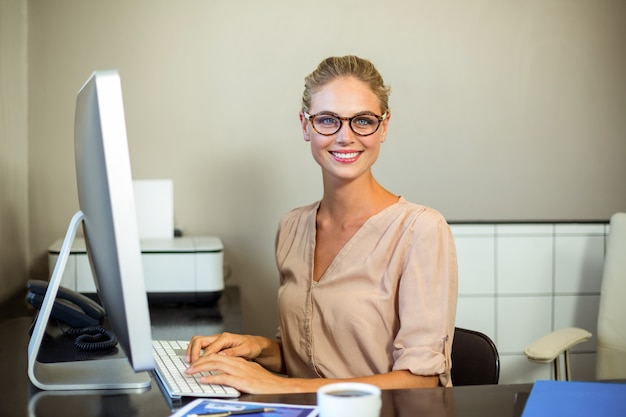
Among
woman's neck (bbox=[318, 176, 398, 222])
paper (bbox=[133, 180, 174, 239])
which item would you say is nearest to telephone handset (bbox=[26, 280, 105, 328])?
paper (bbox=[133, 180, 174, 239])

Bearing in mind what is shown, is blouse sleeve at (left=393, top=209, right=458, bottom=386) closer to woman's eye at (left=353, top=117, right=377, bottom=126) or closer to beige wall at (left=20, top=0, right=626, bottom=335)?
woman's eye at (left=353, top=117, right=377, bottom=126)

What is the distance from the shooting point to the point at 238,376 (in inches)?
52.6

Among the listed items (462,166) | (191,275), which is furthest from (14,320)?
(462,166)

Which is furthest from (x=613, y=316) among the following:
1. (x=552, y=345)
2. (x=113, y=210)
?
(x=113, y=210)

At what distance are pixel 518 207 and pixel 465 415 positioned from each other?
1918mm

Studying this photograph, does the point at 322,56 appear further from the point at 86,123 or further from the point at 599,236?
the point at 86,123

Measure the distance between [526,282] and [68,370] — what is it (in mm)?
1970

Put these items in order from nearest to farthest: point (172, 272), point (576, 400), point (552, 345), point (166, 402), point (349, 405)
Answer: point (349, 405) < point (576, 400) < point (166, 402) < point (552, 345) < point (172, 272)

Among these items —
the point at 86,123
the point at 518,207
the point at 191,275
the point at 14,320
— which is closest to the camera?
the point at 86,123

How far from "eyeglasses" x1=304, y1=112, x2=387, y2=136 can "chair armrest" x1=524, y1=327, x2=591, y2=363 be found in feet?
3.04

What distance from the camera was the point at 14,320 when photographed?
2105 millimetres

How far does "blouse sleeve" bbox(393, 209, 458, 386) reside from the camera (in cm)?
154

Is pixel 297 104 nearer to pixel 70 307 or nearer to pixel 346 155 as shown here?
pixel 346 155

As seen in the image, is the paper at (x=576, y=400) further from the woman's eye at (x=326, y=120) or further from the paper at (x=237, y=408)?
the woman's eye at (x=326, y=120)
